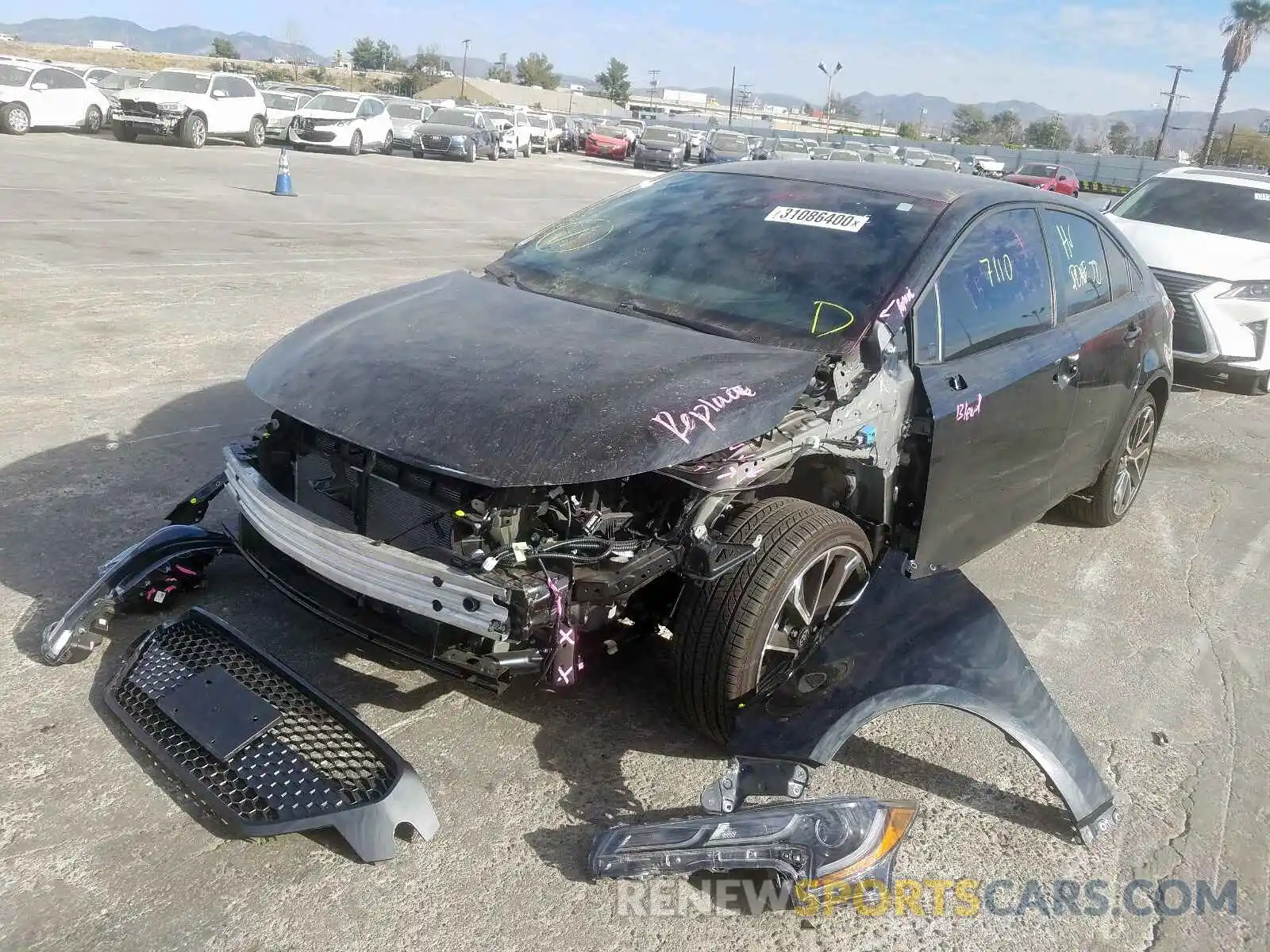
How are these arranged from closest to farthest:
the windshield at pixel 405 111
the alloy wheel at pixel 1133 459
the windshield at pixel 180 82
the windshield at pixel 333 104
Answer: the alloy wheel at pixel 1133 459 → the windshield at pixel 180 82 → the windshield at pixel 333 104 → the windshield at pixel 405 111

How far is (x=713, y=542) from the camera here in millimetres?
2967

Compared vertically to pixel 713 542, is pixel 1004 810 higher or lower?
lower

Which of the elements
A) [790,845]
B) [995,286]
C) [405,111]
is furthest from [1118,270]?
[405,111]

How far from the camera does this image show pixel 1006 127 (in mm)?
110625

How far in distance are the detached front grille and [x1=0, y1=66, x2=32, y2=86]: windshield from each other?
77.6 ft

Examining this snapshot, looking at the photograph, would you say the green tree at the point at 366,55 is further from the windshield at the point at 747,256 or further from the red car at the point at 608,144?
the windshield at the point at 747,256

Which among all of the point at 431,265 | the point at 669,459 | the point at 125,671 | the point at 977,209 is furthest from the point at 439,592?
the point at 431,265

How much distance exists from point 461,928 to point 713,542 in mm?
1188

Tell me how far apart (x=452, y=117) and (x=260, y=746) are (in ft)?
107

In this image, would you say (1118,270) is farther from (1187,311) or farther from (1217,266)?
(1217,266)

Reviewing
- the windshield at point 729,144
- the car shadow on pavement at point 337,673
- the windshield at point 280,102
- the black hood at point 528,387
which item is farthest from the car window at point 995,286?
the windshield at point 729,144

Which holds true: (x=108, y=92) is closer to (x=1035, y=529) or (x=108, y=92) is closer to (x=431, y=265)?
(x=431, y=265)

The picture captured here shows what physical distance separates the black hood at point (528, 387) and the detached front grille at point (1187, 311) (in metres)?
6.73

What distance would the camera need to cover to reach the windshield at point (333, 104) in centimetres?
2856
